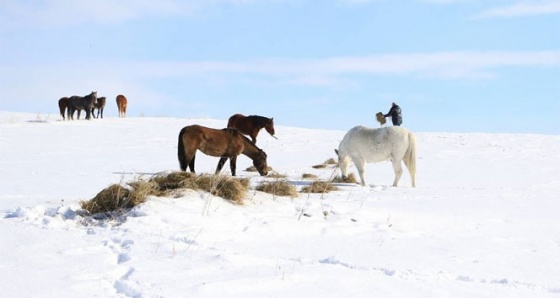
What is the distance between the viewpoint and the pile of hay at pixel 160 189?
6.95 m

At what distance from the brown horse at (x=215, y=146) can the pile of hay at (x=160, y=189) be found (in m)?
4.27

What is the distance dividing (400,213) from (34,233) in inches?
180

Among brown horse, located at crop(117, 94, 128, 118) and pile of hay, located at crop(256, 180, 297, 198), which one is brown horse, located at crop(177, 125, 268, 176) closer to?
pile of hay, located at crop(256, 180, 297, 198)

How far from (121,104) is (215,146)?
2508cm

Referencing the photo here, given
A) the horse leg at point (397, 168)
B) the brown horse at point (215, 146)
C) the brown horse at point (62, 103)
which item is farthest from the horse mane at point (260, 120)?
the brown horse at point (62, 103)

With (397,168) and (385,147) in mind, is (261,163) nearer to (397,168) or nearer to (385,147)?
(385,147)

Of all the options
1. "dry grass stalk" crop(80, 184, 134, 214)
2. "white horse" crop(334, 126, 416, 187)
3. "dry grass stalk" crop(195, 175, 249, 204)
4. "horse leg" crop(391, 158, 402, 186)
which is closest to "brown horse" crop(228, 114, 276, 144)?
"white horse" crop(334, 126, 416, 187)

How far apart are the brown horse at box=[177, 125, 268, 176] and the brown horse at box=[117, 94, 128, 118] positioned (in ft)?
80.1

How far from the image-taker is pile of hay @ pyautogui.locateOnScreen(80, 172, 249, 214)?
695 centimetres

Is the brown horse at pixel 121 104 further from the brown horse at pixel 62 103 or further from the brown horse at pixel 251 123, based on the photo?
the brown horse at pixel 251 123

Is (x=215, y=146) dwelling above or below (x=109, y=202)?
above

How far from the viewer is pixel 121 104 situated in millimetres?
36875

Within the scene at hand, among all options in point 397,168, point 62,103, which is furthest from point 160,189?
point 62,103

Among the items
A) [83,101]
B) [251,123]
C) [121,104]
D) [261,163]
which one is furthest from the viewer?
[121,104]
